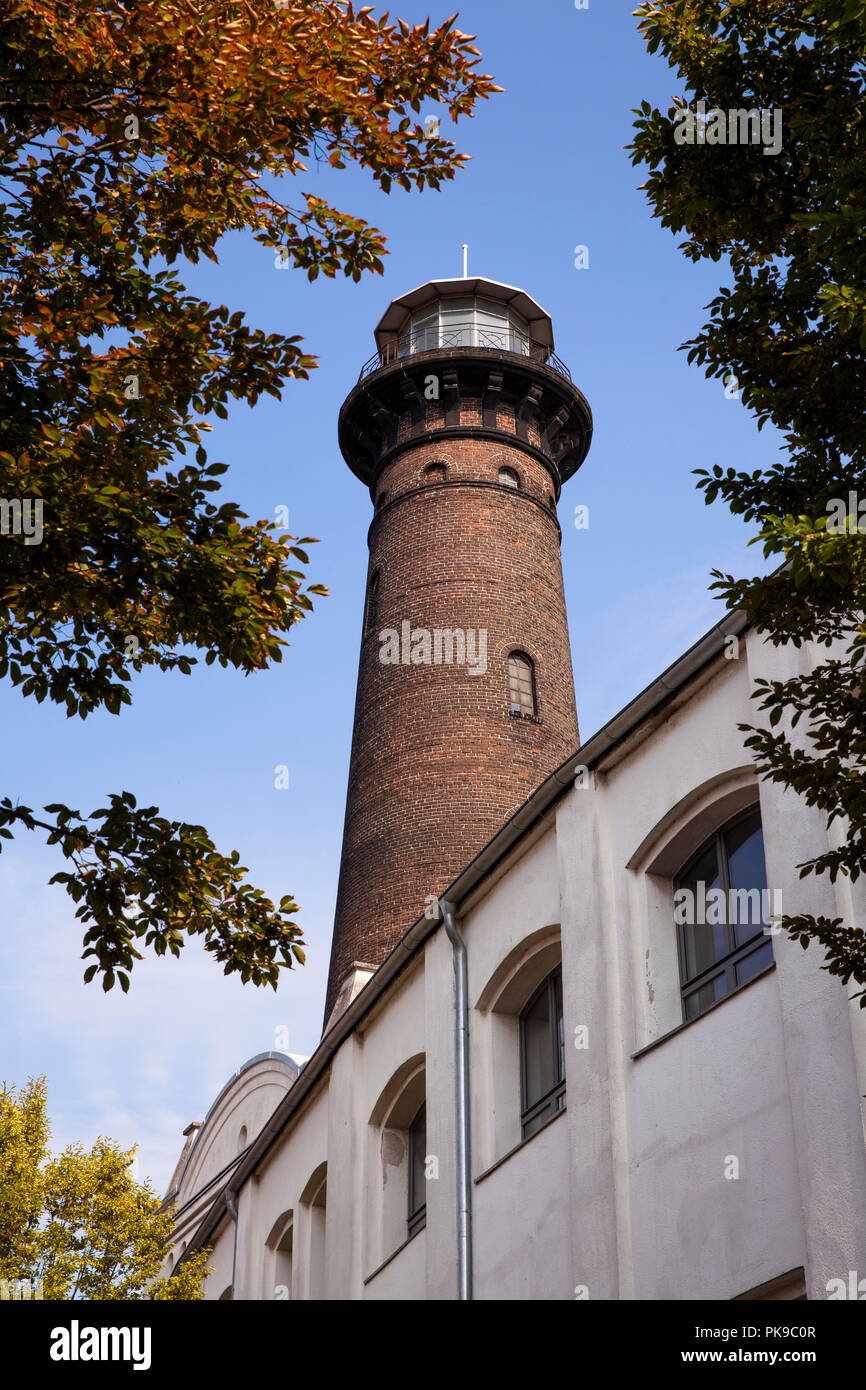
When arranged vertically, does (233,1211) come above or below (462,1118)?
below

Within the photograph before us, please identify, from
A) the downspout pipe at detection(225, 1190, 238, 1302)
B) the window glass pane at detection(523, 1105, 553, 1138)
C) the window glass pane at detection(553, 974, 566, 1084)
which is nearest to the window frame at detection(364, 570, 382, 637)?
the downspout pipe at detection(225, 1190, 238, 1302)

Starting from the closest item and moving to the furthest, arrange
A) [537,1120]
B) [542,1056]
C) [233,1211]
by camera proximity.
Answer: [537,1120] → [542,1056] → [233,1211]

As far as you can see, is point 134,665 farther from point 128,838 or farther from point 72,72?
point 72,72

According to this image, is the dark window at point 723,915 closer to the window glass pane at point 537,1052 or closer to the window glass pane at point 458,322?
the window glass pane at point 537,1052

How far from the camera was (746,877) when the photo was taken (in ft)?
40.1

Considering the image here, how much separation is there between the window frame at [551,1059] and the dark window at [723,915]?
78.4 inches

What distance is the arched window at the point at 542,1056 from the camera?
1460cm

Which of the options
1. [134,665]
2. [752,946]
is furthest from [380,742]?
[134,665]

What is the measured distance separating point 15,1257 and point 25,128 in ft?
46.4

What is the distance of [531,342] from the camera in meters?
33.7

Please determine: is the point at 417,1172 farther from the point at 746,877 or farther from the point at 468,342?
the point at 468,342

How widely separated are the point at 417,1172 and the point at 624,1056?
6.10 metres

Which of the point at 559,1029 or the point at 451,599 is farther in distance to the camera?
the point at 451,599

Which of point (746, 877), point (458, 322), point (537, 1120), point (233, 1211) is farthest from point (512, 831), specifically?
point (458, 322)
